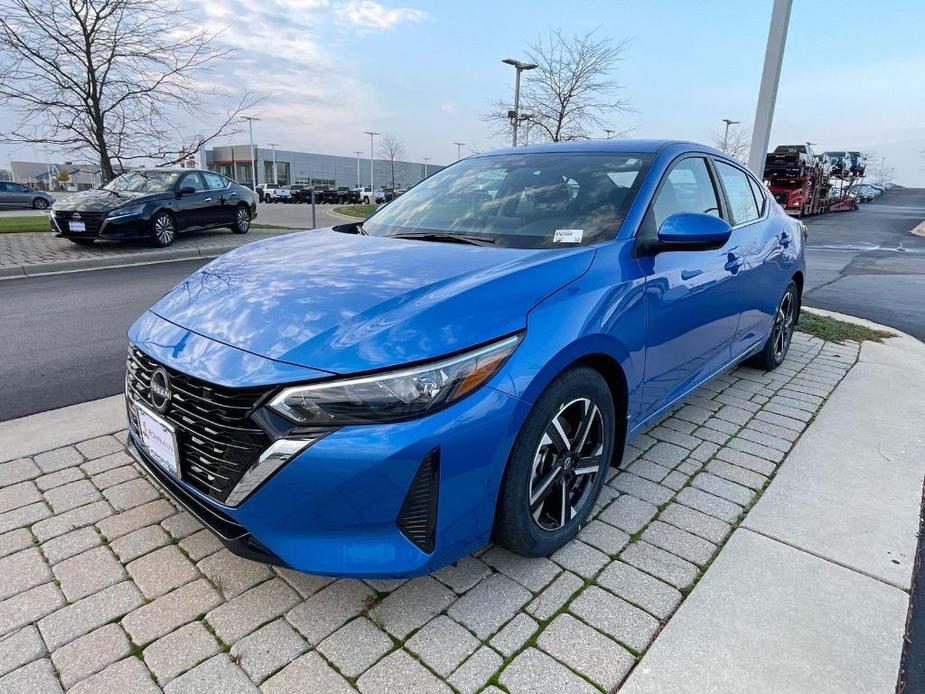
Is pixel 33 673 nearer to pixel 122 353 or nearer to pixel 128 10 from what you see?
pixel 122 353

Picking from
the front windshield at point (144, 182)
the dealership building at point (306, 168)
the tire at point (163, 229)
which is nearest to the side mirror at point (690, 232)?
the tire at point (163, 229)

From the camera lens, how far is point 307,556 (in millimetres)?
1747

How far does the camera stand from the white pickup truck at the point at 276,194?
47.4m

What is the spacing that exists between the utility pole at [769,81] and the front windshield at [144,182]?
10.5 meters

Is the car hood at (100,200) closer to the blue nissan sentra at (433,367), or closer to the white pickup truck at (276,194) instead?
the blue nissan sentra at (433,367)

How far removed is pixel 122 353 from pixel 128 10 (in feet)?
32.7

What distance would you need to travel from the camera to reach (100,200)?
10.7m

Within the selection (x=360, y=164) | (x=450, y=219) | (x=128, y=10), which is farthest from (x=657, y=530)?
(x=360, y=164)

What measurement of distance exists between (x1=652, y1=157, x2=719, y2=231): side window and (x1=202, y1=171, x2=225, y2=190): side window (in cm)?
1202

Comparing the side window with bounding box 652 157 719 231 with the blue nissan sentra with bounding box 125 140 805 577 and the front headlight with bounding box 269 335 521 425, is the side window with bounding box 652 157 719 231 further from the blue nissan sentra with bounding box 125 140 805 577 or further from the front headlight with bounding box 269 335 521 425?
the front headlight with bounding box 269 335 521 425

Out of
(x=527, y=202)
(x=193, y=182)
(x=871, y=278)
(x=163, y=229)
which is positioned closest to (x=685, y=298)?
(x=527, y=202)

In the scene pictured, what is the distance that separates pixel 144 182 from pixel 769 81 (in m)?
11.1

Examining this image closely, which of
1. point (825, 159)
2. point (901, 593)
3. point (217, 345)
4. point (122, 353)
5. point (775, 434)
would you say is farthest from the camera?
point (825, 159)

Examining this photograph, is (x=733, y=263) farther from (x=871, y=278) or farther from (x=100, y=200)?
(x=100, y=200)
